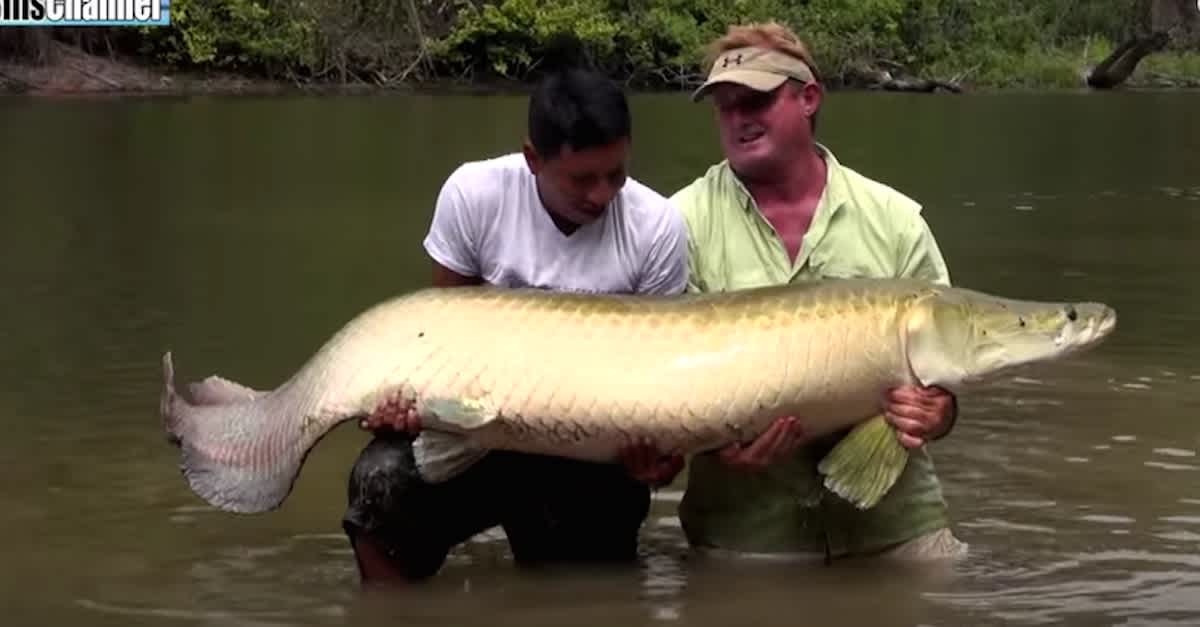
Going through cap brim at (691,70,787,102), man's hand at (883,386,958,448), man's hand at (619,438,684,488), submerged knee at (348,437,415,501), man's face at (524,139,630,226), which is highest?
cap brim at (691,70,787,102)

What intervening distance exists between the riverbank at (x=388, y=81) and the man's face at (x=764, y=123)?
98.7 ft

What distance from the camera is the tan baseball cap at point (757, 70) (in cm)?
446

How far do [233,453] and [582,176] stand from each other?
1.10 metres

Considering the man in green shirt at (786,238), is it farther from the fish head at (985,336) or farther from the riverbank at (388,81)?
the riverbank at (388,81)

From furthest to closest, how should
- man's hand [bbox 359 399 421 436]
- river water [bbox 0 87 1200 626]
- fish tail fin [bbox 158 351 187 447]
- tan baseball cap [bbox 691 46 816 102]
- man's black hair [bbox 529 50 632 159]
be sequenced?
river water [bbox 0 87 1200 626] → fish tail fin [bbox 158 351 187 447] → tan baseball cap [bbox 691 46 816 102] → man's hand [bbox 359 399 421 436] → man's black hair [bbox 529 50 632 159]

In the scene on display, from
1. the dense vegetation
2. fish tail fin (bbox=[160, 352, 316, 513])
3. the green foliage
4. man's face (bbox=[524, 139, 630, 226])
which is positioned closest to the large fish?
fish tail fin (bbox=[160, 352, 316, 513])

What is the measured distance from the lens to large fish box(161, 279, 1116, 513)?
4.30m

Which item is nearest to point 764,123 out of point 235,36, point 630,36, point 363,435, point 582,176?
point 582,176

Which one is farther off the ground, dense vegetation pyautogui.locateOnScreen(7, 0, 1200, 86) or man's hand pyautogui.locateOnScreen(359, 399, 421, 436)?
man's hand pyautogui.locateOnScreen(359, 399, 421, 436)

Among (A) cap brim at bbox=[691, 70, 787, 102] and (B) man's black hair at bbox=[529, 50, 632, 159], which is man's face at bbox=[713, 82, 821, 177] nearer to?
(A) cap brim at bbox=[691, 70, 787, 102]

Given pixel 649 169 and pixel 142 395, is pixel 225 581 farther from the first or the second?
pixel 649 169

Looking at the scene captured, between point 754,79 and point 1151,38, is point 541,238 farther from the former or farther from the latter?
point 1151,38

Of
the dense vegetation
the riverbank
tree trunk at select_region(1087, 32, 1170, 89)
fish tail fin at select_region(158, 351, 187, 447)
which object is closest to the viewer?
fish tail fin at select_region(158, 351, 187, 447)

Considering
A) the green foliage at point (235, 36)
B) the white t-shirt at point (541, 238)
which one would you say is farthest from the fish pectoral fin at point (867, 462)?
the green foliage at point (235, 36)
